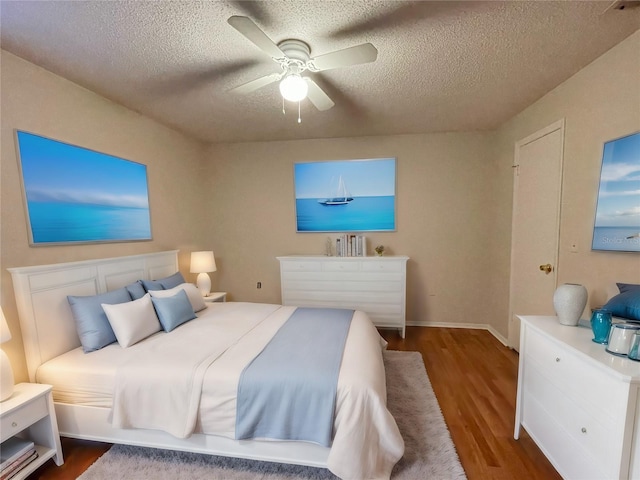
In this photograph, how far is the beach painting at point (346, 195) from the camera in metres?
3.56

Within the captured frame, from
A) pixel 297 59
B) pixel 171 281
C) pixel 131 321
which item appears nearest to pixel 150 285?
pixel 171 281

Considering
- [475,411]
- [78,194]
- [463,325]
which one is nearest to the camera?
[475,411]

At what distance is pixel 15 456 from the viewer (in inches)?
56.3

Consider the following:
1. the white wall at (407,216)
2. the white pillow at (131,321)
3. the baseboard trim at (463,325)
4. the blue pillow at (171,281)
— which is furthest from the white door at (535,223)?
the blue pillow at (171,281)

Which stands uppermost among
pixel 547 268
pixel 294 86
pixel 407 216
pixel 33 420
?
pixel 294 86

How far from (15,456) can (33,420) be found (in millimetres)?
168

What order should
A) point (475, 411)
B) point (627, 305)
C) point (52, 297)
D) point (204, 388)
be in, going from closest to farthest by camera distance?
point (627, 305) → point (204, 388) → point (52, 297) → point (475, 411)

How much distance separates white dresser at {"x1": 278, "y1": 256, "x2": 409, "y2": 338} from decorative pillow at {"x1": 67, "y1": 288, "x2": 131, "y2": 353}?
189 cm

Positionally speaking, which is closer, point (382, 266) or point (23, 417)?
point (23, 417)

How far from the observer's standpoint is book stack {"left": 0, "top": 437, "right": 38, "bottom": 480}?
1.38 meters

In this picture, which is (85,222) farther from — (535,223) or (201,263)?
(535,223)

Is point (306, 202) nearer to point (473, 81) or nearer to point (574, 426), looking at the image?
point (473, 81)

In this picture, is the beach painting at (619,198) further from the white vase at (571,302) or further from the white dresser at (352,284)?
the white dresser at (352,284)

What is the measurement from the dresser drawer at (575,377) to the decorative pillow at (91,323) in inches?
109
